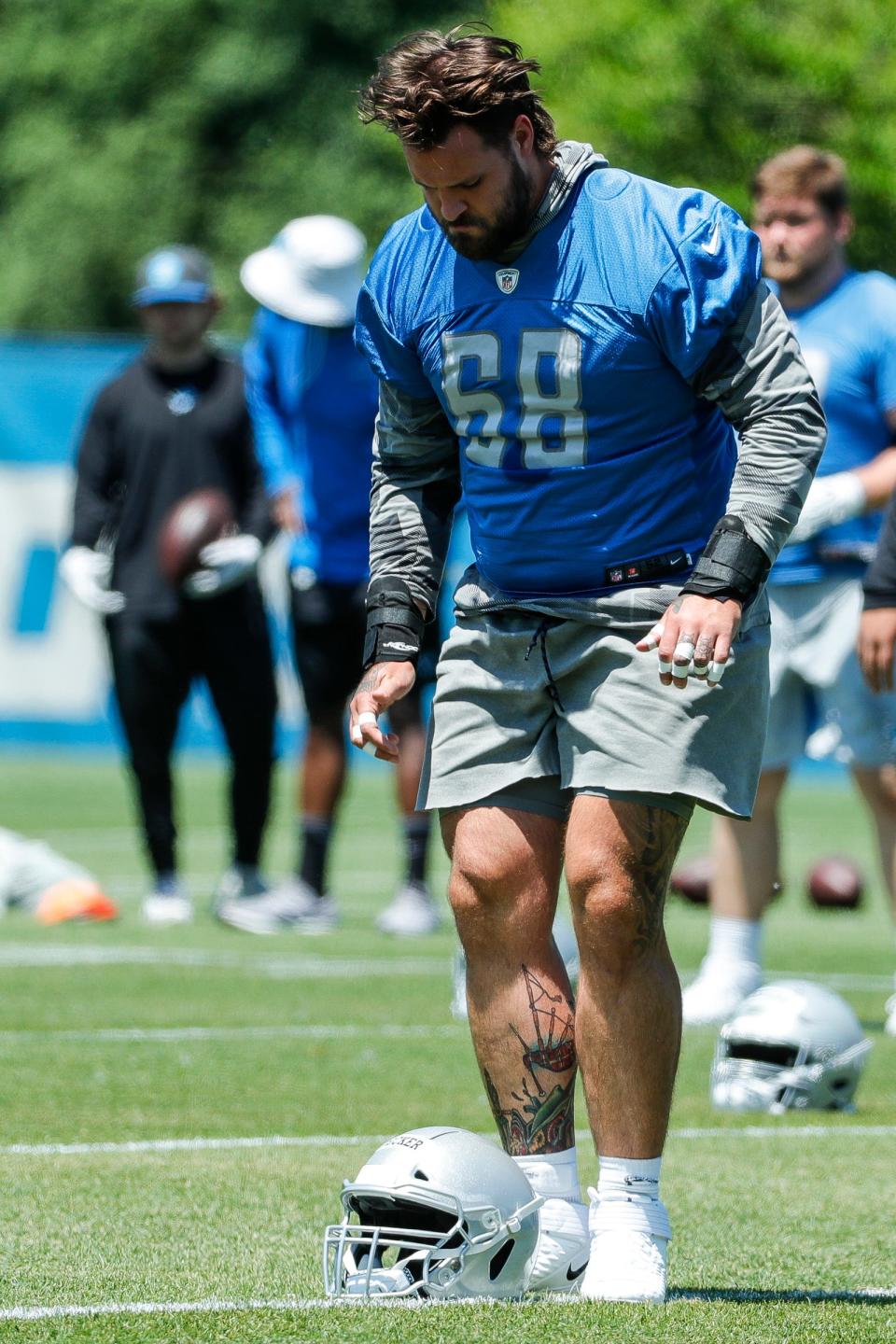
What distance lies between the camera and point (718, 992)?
7305 mm

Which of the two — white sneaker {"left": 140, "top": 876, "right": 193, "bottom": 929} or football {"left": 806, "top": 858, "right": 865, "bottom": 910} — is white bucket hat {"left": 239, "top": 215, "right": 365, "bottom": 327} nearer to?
white sneaker {"left": 140, "top": 876, "right": 193, "bottom": 929}

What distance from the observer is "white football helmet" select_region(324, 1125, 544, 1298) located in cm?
384

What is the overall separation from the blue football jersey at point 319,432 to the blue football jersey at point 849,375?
109 inches

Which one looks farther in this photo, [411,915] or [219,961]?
[411,915]

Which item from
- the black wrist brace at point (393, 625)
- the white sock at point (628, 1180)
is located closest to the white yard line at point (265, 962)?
the black wrist brace at point (393, 625)

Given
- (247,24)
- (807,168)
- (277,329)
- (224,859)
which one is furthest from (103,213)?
(807,168)

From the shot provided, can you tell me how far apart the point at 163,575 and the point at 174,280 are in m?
1.23

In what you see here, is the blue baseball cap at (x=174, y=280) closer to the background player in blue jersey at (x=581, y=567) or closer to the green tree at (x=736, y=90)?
the background player in blue jersey at (x=581, y=567)

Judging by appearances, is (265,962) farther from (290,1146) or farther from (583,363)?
(583,363)

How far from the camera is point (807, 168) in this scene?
720cm

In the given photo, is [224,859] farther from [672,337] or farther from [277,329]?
[672,337]

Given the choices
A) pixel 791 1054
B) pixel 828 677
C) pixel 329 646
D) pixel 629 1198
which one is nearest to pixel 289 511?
pixel 329 646

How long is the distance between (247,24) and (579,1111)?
29912 millimetres

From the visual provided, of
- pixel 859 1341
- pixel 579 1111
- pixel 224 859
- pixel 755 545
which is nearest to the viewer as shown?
A: pixel 859 1341
